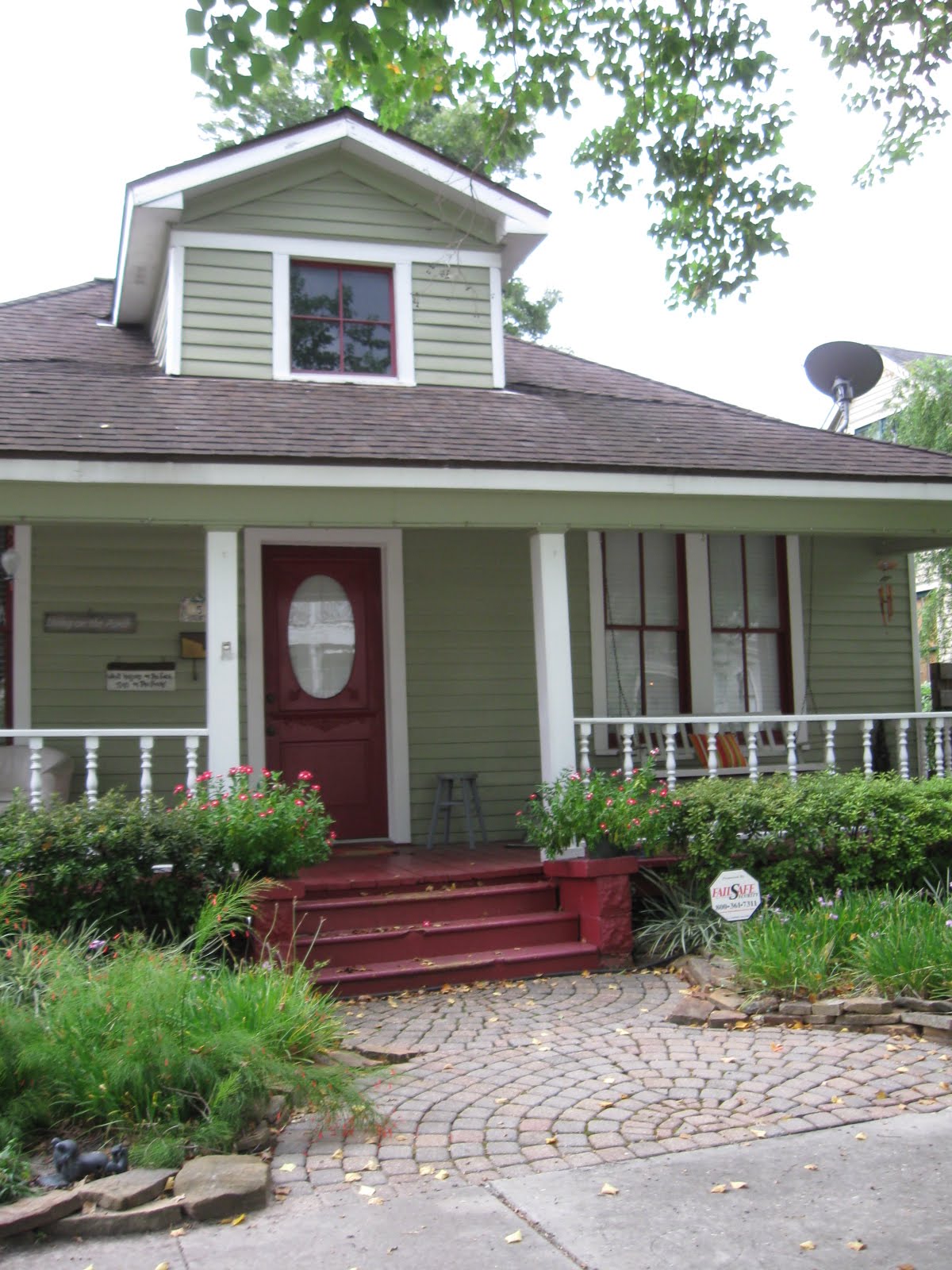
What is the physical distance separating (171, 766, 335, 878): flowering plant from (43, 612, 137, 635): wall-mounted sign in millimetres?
2470

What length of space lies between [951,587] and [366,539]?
14.9 metres

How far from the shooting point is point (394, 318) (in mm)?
9656

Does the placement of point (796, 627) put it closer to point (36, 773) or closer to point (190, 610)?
point (190, 610)

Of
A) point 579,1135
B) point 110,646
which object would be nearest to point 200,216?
point 110,646

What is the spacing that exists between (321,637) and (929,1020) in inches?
216

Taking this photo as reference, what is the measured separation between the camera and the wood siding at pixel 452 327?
9.62m

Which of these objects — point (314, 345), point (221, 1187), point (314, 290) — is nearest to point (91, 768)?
point (221, 1187)

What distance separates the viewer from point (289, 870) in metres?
6.65

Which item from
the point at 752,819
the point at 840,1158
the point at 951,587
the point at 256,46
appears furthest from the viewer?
the point at 951,587

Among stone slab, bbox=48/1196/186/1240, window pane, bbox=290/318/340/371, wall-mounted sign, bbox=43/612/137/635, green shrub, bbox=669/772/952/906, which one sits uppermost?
window pane, bbox=290/318/340/371

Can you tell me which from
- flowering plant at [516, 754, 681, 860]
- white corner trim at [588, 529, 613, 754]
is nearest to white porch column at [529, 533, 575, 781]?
flowering plant at [516, 754, 681, 860]

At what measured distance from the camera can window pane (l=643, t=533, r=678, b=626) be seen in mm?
10172

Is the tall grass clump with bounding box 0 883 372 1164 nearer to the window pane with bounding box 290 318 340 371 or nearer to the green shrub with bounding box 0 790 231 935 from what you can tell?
the green shrub with bounding box 0 790 231 935

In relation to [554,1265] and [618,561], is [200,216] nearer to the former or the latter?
[618,561]
